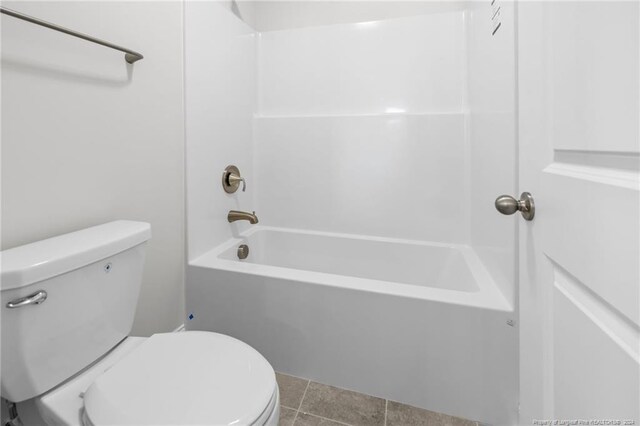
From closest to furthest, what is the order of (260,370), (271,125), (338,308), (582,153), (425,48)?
(582,153) → (260,370) → (338,308) → (425,48) → (271,125)

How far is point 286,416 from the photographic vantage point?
120 cm

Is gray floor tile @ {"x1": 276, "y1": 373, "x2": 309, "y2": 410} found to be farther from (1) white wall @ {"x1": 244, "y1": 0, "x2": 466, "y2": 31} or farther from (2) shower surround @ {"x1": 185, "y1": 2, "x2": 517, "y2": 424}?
(1) white wall @ {"x1": 244, "y1": 0, "x2": 466, "y2": 31}

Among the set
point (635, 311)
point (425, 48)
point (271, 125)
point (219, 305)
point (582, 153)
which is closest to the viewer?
point (635, 311)

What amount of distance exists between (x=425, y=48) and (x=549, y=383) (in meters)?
1.82

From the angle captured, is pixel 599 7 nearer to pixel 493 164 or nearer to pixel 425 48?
pixel 493 164

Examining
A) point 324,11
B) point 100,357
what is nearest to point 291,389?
point 100,357

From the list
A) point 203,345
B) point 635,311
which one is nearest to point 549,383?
point 635,311

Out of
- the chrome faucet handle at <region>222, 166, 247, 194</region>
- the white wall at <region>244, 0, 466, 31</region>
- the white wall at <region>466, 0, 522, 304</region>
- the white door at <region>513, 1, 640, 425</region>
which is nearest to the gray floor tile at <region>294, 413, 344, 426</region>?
the white door at <region>513, 1, 640, 425</region>

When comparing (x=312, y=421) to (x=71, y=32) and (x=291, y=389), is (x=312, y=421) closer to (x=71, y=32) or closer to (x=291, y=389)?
(x=291, y=389)

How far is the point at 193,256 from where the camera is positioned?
1.52m

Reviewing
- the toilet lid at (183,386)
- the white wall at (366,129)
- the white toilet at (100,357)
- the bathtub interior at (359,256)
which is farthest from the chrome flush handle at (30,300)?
the white wall at (366,129)

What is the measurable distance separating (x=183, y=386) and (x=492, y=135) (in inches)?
55.7

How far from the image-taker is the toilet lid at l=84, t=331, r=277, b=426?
665mm

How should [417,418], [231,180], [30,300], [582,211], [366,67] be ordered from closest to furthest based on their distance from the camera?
[582,211], [30,300], [417,418], [231,180], [366,67]
